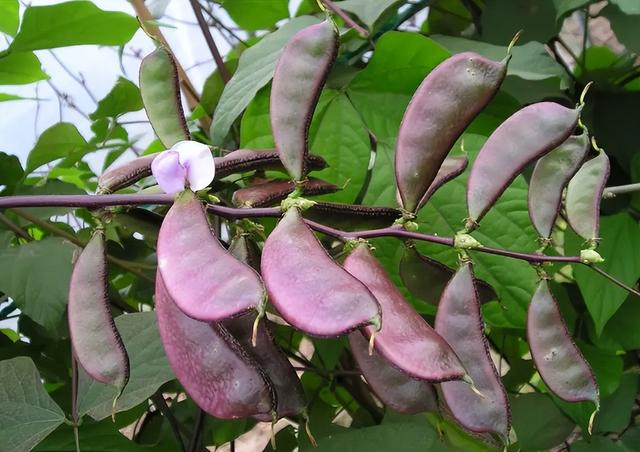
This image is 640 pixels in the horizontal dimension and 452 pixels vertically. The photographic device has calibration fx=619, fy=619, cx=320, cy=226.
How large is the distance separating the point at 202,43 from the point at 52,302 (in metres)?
0.67

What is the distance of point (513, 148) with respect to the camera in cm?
31

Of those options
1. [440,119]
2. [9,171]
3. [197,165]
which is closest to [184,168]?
[197,165]

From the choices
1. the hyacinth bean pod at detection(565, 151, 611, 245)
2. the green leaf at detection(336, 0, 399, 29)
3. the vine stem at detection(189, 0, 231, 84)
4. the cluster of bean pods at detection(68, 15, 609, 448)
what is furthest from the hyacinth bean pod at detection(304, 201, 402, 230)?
the vine stem at detection(189, 0, 231, 84)

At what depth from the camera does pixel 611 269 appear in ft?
1.76

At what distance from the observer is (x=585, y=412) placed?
540 millimetres

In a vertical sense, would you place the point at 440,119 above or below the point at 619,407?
above

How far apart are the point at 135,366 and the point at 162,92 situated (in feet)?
0.63

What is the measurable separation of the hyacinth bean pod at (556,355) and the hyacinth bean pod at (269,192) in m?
0.14

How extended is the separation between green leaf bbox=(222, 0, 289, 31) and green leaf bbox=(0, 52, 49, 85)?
21 cm

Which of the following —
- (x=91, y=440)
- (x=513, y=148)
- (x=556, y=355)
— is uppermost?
(x=513, y=148)

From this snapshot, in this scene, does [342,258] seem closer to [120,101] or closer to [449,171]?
[449,171]

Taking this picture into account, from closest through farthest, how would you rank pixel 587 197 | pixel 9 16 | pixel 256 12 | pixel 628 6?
pixel 587 197, pixel 628 6, pixel 9 16, pixel 256 12

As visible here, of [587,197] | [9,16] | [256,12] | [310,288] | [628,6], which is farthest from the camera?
[256,12]

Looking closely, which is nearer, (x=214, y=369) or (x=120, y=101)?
(x=214, y=369)
